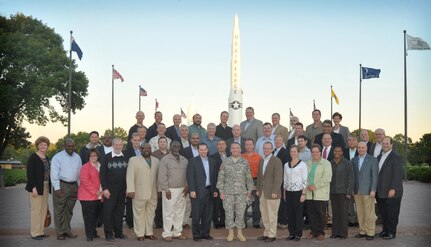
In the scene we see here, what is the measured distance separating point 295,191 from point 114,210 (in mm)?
3784

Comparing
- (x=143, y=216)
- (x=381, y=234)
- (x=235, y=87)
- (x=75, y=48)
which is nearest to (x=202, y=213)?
(x=143, y=216)

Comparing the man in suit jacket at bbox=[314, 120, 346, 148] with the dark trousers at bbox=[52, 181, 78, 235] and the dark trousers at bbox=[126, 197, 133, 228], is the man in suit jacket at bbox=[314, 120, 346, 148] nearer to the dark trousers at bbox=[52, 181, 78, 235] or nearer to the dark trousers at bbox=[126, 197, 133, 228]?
the dark trousers at bbox=[126, 197, 133, 228]

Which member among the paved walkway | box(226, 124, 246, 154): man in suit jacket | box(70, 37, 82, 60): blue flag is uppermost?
box(70, 37, 82, 60): blue flag

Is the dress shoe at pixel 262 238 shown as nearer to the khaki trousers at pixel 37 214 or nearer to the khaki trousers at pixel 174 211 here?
the khaki trousers at pixel 174 211

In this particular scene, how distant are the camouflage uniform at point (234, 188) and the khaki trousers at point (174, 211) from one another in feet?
2.98

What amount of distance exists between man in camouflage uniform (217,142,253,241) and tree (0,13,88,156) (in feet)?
94.5

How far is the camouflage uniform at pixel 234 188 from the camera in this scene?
10.7 m

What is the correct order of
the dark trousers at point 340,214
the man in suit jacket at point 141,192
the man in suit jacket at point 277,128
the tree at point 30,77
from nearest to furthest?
the man in suit jacket at point 141,192 < the dark trousers at point 340,214 < the man in suit jacket at point 277,128 < the tree at point 30,77

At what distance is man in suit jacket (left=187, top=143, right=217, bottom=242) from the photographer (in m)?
10.9

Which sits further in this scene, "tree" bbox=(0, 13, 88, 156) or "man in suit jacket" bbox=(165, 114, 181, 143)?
"tree" bbox=(0, 13, 88, 156)

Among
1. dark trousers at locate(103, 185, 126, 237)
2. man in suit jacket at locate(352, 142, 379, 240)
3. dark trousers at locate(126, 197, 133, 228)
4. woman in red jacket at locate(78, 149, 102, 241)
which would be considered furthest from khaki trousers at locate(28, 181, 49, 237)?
man in suit jacket at locate(352, 142, 379, 240)

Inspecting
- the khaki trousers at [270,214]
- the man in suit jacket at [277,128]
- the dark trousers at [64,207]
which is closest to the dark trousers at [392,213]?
the khaki trousers at [270,214]

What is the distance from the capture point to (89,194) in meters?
10.9

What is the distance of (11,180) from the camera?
3341cm
